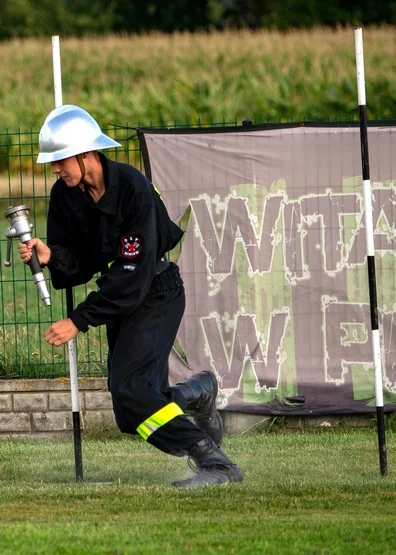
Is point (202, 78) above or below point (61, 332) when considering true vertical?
above

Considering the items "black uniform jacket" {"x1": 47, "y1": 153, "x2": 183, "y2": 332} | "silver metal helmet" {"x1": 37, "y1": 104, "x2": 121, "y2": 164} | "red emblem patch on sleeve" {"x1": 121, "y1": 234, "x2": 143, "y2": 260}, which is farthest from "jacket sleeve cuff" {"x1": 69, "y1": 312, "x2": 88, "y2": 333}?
"silver metal helmet" {"x1": 37, "y1": 104, "x2": 121, "y2": 164}

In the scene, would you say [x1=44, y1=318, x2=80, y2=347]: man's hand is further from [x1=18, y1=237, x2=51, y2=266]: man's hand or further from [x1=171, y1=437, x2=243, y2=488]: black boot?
[x1=171, y1=437, x2=243, y2=488]: black boot

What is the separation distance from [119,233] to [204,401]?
136 centimetres

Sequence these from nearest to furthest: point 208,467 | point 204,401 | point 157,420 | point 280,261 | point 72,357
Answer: point 157,420 < point 208,467 < point 72,357 < point 204,401 < point 280,261

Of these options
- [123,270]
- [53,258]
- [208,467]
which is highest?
[53,258]

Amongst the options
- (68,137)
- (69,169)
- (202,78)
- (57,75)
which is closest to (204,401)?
(69,169)

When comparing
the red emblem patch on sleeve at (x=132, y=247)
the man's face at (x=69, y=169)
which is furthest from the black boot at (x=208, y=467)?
the man's face at (x=69, y=169)

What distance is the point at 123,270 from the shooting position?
6828 mm

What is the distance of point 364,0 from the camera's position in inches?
2087

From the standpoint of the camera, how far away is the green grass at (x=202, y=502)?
5.64 meters

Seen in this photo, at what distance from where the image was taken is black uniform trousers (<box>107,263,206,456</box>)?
6973 mm

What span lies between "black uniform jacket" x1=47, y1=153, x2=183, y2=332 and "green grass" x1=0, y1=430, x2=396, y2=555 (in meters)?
0.99

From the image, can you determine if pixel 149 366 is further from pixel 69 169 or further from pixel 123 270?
pixel 69 169

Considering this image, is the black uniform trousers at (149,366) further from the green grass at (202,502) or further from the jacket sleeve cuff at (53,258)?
the jacket sleeve cuff at (53,258)
